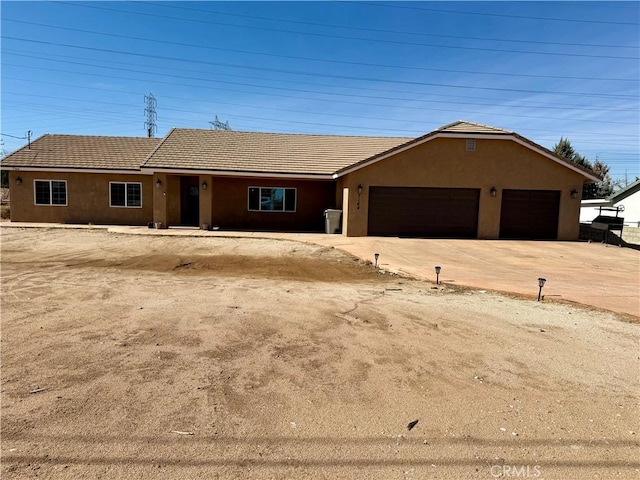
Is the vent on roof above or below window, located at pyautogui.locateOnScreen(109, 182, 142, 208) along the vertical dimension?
above

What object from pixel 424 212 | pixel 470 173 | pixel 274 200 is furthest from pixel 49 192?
pixel 470 173

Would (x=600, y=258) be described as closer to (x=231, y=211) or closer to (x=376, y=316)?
(x=376, y=316)

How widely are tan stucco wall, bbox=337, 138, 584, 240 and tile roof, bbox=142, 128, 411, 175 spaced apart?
2.87 meters

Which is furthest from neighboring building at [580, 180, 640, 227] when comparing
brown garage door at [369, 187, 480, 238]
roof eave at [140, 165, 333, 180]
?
roof eave at [140, 165, 333, 180]

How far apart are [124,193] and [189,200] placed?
10.8 feet

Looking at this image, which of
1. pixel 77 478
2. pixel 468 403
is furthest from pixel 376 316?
pixel 77 478

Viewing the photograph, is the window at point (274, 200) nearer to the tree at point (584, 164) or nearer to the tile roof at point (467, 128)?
the tile roof at point (467, 128)

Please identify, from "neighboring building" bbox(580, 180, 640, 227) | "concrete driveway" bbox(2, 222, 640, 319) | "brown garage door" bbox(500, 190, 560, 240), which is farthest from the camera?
"neighboring building" bbox(580, 180, 640, 227)

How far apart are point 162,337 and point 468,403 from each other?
140 inches

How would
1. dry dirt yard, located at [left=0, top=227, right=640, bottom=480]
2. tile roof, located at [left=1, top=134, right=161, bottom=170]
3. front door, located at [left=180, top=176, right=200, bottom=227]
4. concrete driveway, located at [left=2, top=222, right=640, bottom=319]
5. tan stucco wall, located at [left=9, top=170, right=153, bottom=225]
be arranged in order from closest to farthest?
dry dirt yard, located at [left=0, top=227, right=640, bottom=480] → concrete driveway, located at [left=2, top=222, right=640, bottom=319] → tile roof, located at [left=1, top=134, right=161, bottom=170] → tan stucco wall, located at [left=9, top=170, right=153, bottom=225] → front door, located at [left=180, top=176, right=200, bottom=227]

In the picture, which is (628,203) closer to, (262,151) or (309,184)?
(309,184)

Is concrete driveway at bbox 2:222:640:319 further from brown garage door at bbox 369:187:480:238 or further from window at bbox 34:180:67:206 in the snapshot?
window at bbox 34:180:67:206

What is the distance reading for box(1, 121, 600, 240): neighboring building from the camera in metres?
18.0

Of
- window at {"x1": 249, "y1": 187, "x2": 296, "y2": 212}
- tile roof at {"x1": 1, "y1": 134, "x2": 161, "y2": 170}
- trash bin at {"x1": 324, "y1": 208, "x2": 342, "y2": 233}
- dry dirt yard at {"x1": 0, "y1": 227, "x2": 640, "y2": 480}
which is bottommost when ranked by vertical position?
dry dirt yard at {"x1": 0, "y1": 227, "x2": 640, "y2": 480}
